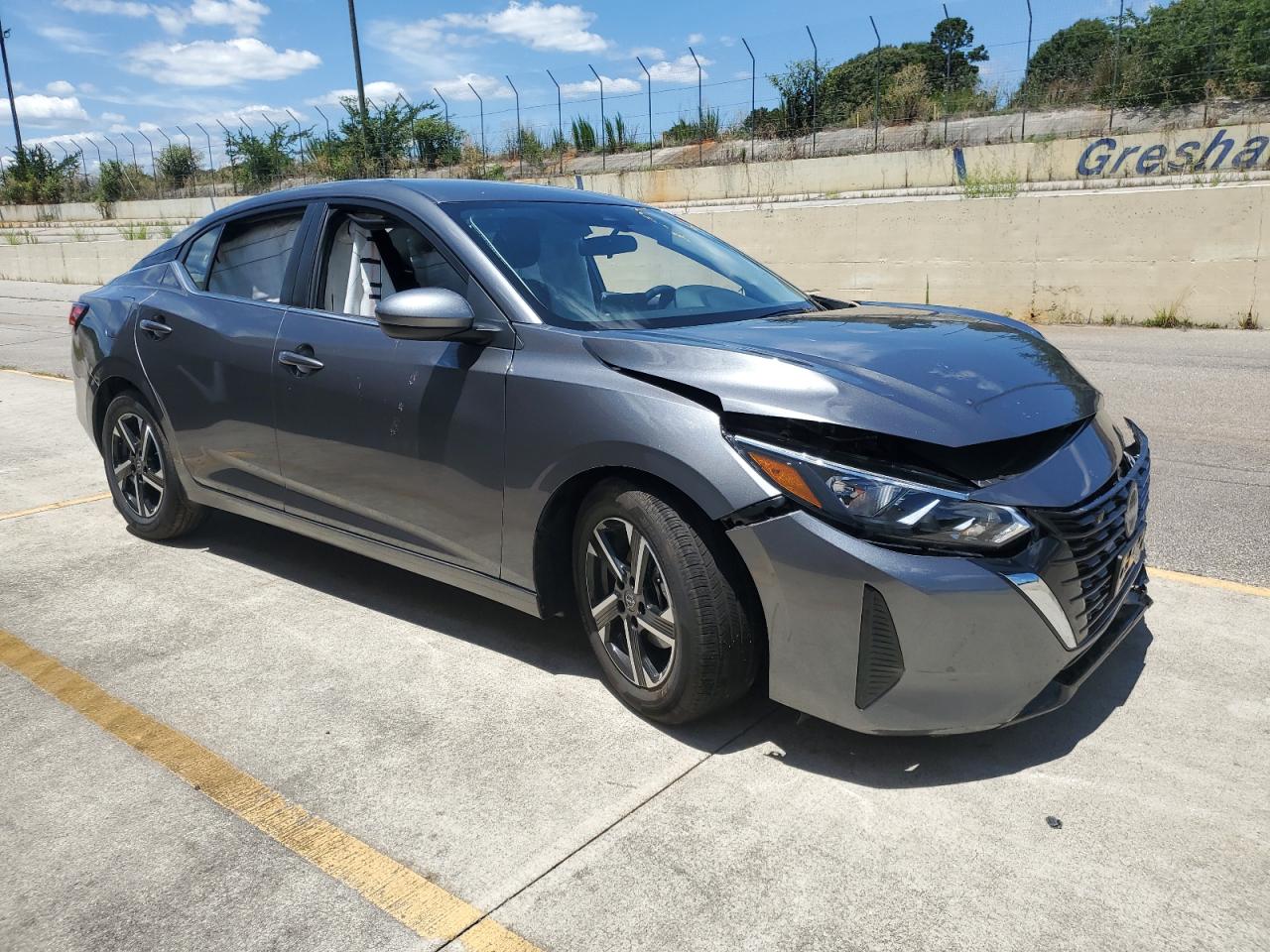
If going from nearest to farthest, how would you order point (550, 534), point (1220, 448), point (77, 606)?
1. point (550, 534)
2. point (77, 606)
3. point (1220, 448)

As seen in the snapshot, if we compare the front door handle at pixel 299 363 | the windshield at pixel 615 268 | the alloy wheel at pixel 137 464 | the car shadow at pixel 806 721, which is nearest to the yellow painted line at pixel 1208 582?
the car shadow at pixel 806 721

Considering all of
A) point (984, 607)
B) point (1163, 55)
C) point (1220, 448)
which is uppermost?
point (1163, 55)

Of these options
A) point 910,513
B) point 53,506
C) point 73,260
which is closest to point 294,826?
point 910,513

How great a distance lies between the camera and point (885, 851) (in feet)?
8.57

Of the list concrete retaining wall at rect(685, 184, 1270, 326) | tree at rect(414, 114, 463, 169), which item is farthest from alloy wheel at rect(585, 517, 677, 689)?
tree at rect(414, 114, 463, 169)

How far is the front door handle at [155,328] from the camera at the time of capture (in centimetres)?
480

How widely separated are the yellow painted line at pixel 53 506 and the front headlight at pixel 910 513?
16.5 ft

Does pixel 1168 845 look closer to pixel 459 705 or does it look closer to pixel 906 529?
pixel 906 529

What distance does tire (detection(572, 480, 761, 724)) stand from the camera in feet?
9.68

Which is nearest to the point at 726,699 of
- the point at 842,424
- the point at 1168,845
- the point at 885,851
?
the point at 885,851

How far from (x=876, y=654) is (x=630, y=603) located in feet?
2.66

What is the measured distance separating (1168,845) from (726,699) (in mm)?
1191

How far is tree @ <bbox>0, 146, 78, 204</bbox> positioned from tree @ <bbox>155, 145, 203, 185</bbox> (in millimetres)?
8586

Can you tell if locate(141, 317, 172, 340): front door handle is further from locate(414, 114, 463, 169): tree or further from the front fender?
locate(414, 114, 463, 169): tree
